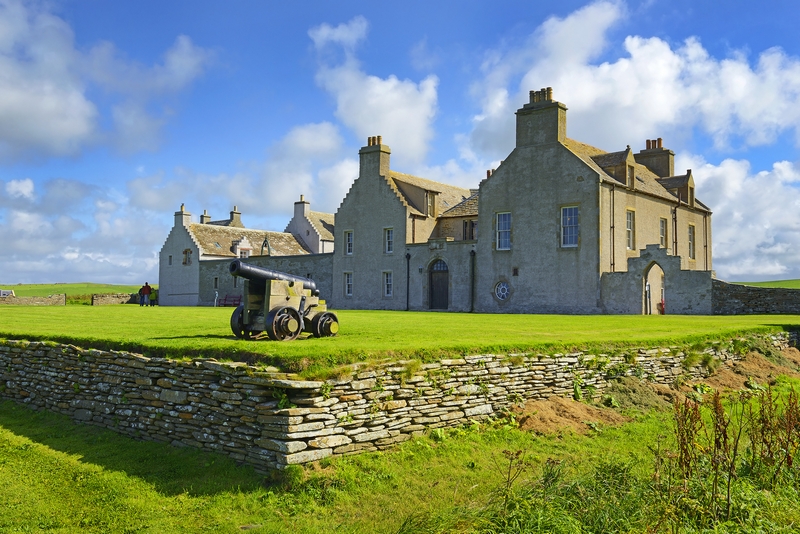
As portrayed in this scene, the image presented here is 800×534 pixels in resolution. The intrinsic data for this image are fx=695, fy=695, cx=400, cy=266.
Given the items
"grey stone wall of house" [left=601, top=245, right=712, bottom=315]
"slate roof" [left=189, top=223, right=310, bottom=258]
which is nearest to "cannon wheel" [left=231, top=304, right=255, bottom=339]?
"grey stone wall of house" [left=601, top=245, right=712, bottom=315]

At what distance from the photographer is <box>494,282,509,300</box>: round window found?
36.3 m

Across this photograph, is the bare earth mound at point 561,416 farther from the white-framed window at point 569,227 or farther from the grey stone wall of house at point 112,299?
the grey stone wall of house at point 112,299

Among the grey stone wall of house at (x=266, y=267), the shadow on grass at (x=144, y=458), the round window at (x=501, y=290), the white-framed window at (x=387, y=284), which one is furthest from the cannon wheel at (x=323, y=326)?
the grey stone wall of house at (x=266, y=267)

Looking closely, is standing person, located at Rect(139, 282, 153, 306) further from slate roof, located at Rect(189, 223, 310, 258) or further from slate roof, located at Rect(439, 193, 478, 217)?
slate roof, located at Rect(439, 193, 478, 217)

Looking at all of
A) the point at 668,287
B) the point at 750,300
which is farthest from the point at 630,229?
the point at 750,300

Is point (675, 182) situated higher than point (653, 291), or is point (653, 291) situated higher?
point (675, 182)

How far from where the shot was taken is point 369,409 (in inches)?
424

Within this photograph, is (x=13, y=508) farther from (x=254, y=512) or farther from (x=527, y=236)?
(x=527, y=236)

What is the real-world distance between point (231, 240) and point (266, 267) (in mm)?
→ 10217

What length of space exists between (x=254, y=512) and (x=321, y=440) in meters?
1.43

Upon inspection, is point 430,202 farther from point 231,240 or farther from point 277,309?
point 277,309

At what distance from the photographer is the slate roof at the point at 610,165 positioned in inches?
1366

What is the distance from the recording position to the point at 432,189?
43156mm

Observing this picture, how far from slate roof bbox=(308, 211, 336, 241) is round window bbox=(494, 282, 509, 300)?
2505 cm
